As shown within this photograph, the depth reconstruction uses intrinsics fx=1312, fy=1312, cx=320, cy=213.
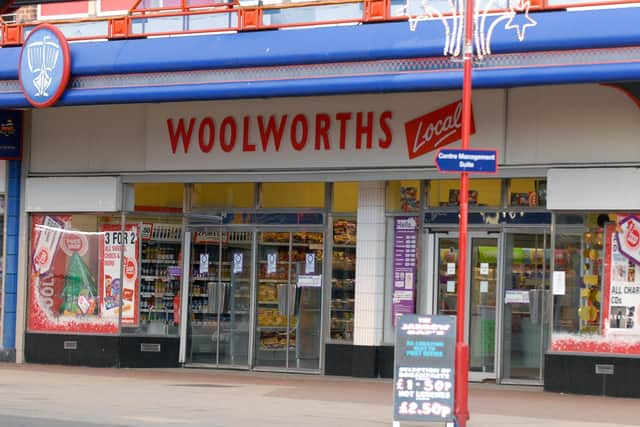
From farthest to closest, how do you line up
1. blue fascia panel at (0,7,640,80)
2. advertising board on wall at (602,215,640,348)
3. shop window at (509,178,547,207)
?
shop window at (509,178,547,207) < advertising board on wall at (602,215,640,348) < blue fascia panel at (0,7,640,80)

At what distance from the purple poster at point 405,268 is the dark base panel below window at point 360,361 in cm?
62

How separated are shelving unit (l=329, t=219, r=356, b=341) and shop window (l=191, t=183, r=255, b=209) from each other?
68.5 inches

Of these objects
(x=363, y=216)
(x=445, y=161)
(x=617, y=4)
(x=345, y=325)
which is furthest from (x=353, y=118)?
(x=445, y=161)

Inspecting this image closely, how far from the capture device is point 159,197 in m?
22.4

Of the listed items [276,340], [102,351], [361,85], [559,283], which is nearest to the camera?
[361,85]

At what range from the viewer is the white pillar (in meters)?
20.3

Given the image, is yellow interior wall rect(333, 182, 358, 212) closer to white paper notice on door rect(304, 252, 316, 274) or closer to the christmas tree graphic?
white paper notice on door rect(304, 252, 316, 274)

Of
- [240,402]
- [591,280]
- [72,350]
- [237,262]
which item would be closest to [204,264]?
[237,262]

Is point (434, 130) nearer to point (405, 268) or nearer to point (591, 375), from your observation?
point (405, 268)

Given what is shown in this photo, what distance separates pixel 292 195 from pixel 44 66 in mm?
4454

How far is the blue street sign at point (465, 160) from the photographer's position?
44.1ft

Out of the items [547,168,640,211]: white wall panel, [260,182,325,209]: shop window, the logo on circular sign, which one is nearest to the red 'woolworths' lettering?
[260,182,325,209]: shop window

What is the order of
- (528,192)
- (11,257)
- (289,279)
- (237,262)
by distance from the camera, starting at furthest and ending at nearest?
1. (11,257)
2. (237,262)
3. (289,279)
4. (528,192)

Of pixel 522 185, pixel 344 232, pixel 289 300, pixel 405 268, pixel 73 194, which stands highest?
pixel 522 185
